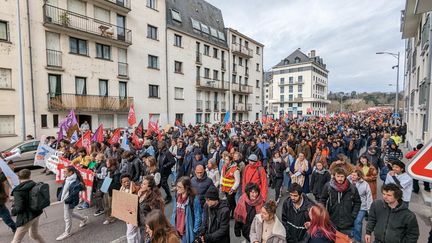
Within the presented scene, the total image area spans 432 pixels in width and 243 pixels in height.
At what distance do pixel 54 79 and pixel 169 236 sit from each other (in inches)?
707

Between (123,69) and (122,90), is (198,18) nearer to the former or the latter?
(123,69)

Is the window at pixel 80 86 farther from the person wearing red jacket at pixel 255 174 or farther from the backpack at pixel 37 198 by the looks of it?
the person wearing red jacket at pixel 255 174

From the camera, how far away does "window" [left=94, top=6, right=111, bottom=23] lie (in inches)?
743

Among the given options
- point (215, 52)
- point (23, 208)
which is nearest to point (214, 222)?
point (23, 208)

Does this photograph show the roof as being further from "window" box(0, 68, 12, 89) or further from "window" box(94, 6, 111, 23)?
"window" box(0, 68, 12, 89)

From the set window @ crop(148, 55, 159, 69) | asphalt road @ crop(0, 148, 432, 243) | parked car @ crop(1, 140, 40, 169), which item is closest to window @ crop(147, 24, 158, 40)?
window @ crop(148, 55, 159, 69)

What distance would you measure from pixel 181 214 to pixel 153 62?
70.9ft

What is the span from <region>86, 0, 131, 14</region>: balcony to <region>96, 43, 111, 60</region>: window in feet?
10.5

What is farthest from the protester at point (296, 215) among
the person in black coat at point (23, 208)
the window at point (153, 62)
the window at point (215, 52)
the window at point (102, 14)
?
the window at point (215, 52)

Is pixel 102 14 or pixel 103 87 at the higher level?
pixel 102 14

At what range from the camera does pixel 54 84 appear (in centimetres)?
1661

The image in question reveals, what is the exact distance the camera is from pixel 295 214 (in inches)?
141

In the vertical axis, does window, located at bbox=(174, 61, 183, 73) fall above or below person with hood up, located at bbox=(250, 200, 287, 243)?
above

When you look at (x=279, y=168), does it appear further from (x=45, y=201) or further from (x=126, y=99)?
(x=126, y=99)
